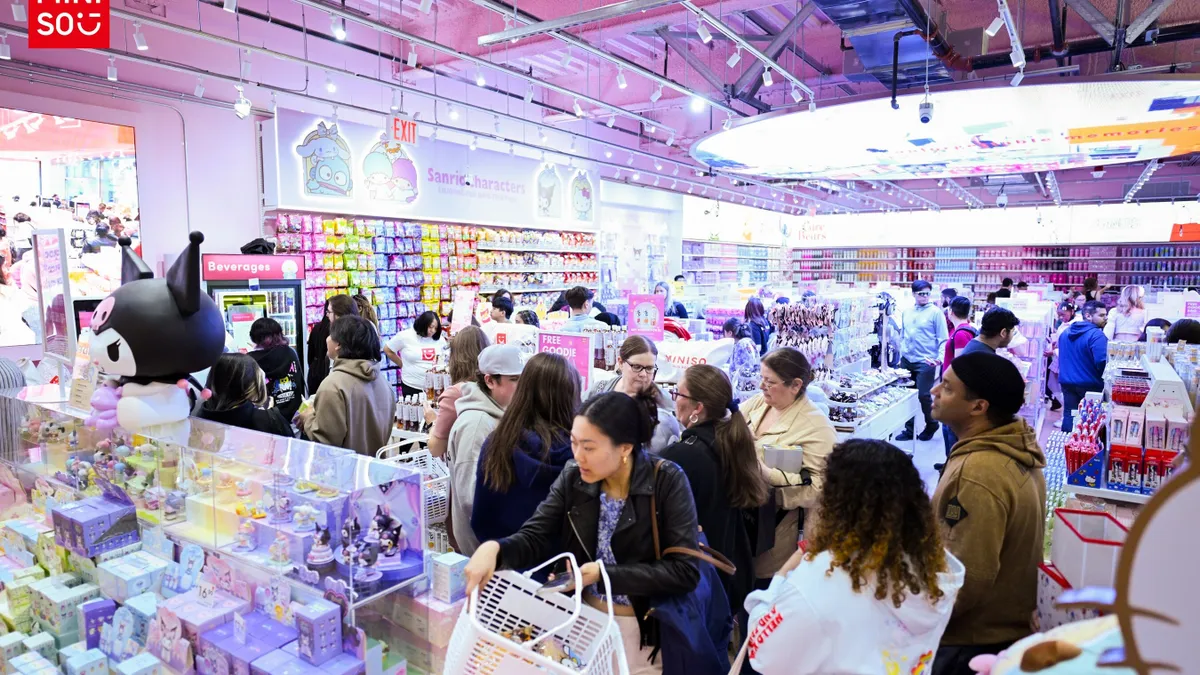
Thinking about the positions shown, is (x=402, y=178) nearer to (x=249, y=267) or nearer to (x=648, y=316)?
(x=249, y=267)

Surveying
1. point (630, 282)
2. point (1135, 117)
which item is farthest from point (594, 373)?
point (630, 282)

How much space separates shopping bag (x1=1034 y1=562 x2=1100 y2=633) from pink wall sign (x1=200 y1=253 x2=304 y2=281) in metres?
6.31

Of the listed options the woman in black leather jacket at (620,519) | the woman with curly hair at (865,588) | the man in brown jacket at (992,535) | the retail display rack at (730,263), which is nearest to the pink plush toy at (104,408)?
the woman in black leather jacket at (620,519)

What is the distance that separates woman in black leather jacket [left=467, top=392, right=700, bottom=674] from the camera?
1.93 metres

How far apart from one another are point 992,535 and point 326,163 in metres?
8.70

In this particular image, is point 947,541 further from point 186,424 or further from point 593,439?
point 186,424

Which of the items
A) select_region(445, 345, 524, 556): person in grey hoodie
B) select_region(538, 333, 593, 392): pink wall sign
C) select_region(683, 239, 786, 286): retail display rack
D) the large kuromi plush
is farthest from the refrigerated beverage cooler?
select_region(683, 239, 786, 286): retail display rack

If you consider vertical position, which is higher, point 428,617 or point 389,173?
point 389,173

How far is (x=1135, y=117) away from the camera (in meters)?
8.27

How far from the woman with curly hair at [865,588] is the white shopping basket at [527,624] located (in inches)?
14.8

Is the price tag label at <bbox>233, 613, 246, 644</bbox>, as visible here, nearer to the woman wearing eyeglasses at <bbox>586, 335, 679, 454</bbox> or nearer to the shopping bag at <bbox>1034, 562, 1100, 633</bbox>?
the woman wearing eyeglasses at <bbox>586, 335, 679, 454</bbox>

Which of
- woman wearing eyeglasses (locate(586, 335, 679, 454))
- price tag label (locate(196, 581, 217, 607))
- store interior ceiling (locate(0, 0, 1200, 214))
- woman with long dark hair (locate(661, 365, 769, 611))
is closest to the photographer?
price tag label (locate(196, 581, 217, 607))

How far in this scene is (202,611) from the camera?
89.7 inches

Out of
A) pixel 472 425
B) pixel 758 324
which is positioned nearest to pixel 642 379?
pixel 472 425
